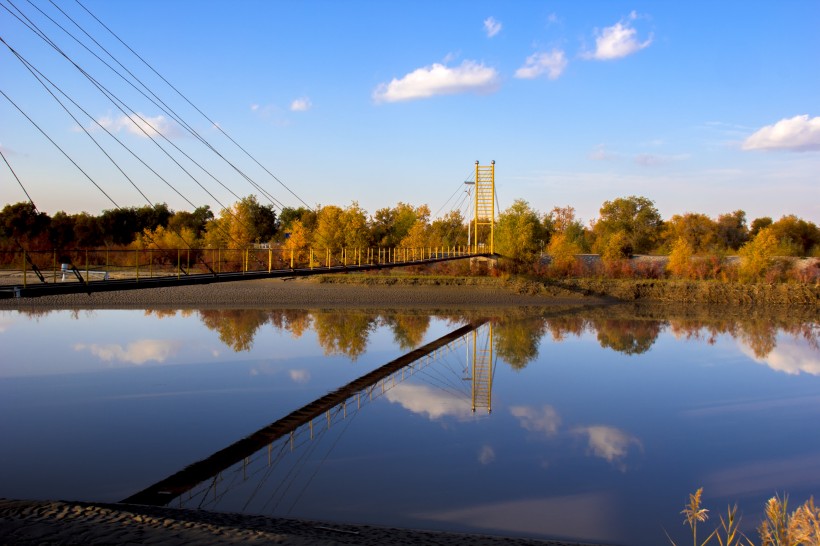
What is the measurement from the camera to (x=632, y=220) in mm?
53656

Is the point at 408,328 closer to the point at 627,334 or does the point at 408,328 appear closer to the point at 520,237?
the point at 627,334

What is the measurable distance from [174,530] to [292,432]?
118 inches

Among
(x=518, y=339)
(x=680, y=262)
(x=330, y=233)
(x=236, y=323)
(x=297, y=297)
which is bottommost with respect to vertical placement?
(x=518, y=339)

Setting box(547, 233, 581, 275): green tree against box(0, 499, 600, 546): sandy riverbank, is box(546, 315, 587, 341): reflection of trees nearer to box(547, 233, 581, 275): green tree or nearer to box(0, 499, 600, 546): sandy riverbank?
box(547, 233, 581, 275): green tree

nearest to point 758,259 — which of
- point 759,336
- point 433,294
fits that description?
point 759,336

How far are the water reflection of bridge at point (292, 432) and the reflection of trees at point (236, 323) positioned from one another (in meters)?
3.70

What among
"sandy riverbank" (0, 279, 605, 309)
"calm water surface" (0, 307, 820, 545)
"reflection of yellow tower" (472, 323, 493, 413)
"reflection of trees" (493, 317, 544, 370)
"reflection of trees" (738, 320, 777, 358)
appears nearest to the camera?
"calm water surface" (0, 307, 820, 545)

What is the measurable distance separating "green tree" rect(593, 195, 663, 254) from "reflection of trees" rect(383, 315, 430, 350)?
34.7 m

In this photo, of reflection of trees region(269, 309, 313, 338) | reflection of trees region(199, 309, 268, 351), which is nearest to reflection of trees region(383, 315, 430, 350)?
reflection of trees region(269, 309, 313, 338)

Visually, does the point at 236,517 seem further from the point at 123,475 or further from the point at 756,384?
the point at 756,384

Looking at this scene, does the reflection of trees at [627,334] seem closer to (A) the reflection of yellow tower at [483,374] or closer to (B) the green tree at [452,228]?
(A) the reflection of yellow tower at [483,374]

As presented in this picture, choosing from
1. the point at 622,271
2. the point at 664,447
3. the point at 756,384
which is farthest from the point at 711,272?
the point at 664,447

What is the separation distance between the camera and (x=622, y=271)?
1132 inches

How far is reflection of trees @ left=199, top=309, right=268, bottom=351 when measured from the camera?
45.8ft
